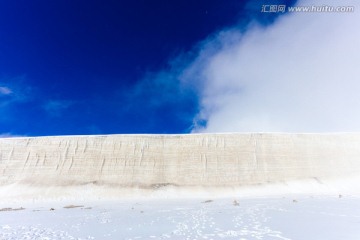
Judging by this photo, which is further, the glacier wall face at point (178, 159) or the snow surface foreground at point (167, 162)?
the glacier wall face at point (178, 159)

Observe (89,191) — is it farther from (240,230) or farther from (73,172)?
(240,230)

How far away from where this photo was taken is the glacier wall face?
133ft

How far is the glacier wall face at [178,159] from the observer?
133 feet

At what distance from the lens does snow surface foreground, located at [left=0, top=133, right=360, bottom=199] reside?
39.3 meters

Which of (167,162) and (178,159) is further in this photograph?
(178,159)

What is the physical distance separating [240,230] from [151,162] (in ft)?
113

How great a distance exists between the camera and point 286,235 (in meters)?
8.23

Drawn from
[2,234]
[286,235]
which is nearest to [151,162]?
[2,234]

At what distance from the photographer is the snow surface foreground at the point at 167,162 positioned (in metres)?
39.3

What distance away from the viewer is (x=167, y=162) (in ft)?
143

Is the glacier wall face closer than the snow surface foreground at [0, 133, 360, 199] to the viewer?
No

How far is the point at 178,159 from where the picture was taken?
43.9 m

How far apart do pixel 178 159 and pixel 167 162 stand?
1593 millimetres

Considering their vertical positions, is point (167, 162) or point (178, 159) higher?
point (178, 159)
